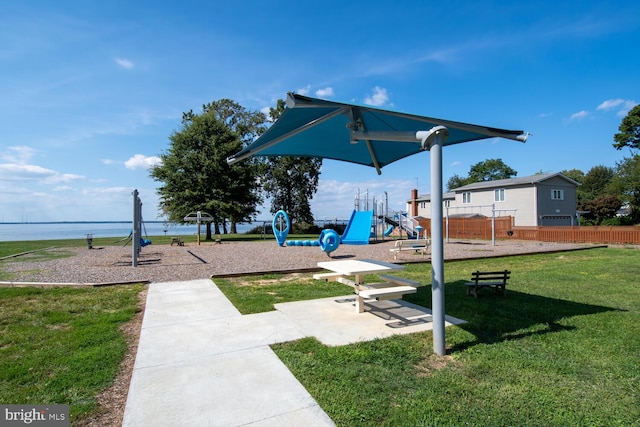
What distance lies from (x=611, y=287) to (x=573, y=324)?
13.3ft

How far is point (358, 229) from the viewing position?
20656 mm

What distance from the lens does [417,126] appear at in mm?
6016

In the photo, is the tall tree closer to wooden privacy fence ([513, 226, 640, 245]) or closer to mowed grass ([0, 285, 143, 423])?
wooden privacy fence ([513, 226, 640, 245])

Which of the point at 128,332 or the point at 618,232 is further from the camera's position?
the point at 618,232

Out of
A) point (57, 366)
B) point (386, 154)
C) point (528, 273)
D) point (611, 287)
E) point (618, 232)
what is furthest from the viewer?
point (618, 232)

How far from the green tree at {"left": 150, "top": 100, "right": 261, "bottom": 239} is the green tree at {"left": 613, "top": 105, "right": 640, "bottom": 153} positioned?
165 feet

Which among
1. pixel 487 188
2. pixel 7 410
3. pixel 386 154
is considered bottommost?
pixel 7 410

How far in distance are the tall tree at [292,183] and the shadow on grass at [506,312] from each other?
117ft

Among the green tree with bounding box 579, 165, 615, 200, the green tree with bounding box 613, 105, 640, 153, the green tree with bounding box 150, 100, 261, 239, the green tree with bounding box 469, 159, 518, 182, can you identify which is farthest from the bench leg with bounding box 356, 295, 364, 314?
the green tree with bounding box 469, 159, 518, 182

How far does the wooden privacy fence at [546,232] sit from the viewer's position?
23.1 m

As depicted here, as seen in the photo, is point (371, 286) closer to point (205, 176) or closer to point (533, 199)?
point (205, 176)

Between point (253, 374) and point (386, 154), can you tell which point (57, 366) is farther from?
point (386, 154)

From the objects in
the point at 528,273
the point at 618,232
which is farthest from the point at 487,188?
the point at 528,273

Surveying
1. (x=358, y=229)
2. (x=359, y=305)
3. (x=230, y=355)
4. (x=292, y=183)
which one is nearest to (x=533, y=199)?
(x=358, y=229)
